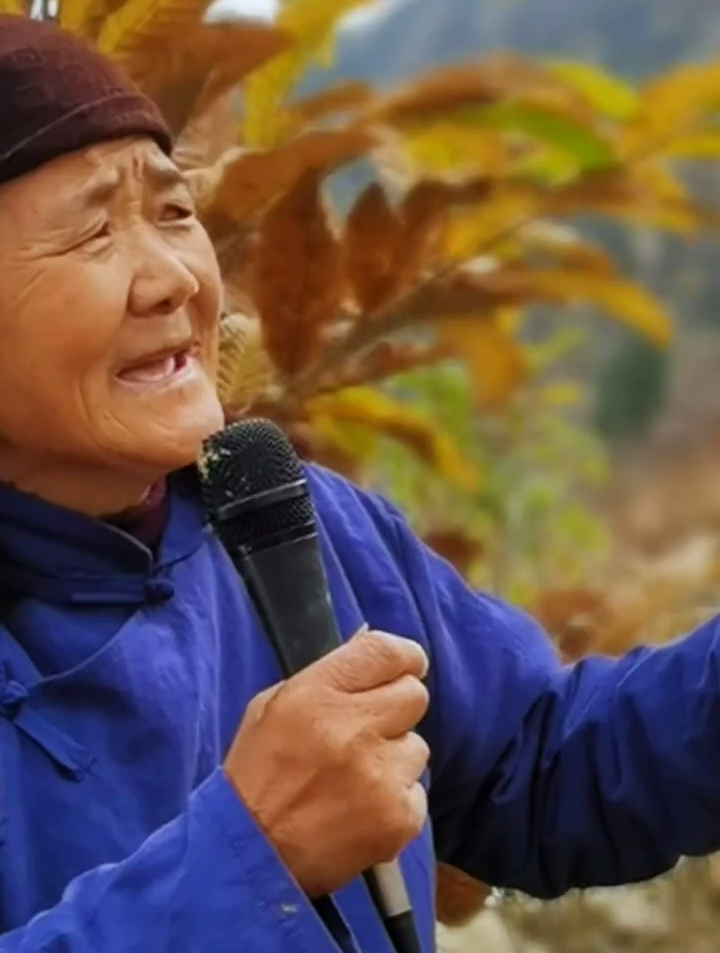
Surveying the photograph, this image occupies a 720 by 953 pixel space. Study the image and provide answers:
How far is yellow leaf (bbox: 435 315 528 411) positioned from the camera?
1.56 meters

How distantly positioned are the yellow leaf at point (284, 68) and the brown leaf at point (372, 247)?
0.41 feet

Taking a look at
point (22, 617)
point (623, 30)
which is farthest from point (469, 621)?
point (623, 30)

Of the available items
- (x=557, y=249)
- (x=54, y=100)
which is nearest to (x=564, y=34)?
(x=557, y=249)

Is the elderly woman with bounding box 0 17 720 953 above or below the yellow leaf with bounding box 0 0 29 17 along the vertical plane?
below

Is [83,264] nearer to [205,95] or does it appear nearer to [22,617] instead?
[22,617]

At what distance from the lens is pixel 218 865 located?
2.18ft

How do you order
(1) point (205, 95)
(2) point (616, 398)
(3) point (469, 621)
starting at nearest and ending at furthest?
(3) point (469, 621) → (1) point (205, 95) → (2) point (616, 398)

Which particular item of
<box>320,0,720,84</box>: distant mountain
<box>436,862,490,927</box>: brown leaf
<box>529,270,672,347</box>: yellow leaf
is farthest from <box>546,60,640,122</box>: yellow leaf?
<box>320,0,720,84</box>: distant mountain

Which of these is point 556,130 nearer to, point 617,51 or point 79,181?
point 79,181

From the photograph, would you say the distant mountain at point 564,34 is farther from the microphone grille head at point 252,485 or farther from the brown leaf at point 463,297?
the microphone grille head at point 252,485

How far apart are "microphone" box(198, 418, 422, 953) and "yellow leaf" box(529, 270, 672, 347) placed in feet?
2.02

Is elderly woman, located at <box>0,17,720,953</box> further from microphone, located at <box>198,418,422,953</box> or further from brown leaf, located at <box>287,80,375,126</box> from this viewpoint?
brown leaf, located at <box>287,80,375,126</box>

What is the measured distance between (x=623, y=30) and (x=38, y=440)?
1678cm

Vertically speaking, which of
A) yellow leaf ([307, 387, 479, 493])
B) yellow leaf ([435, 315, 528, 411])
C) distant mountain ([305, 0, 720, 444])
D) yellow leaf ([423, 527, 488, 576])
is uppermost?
yellow leaf ([307, 387, 479, 493])
